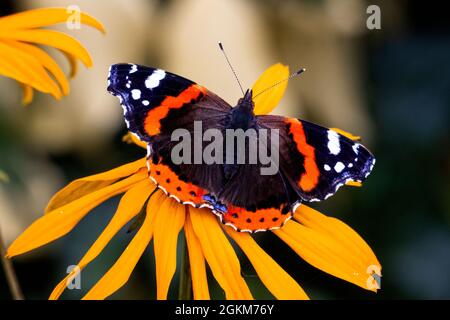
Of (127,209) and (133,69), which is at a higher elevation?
(133,69)

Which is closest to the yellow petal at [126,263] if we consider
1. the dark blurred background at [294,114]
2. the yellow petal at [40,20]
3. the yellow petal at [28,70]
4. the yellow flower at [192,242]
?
the yellow flower at [192,242]

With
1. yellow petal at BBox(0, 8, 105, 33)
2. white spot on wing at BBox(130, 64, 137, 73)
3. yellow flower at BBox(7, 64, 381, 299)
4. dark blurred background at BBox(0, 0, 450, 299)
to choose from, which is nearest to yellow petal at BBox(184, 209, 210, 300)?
yellow flower at BBox(7, 64, 381, 299)

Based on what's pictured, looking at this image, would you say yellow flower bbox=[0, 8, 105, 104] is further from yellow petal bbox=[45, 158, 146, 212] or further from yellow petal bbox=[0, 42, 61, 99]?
yellow petal bbox=[45, 158, 146, 212]

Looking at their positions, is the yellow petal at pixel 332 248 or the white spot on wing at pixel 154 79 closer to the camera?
the yellow petal at pixel 332 248

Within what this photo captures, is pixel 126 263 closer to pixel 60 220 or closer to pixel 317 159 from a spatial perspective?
pixel 60 220

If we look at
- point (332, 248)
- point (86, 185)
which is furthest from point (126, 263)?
point (332, 248)

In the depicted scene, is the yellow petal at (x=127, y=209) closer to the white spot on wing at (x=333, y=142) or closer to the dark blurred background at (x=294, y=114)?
the white spot on wing at (x=333, y=142)

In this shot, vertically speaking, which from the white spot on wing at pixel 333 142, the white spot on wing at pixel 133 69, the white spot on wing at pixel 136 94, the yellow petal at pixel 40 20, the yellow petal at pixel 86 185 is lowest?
the yellow petal at pixel 86 185
